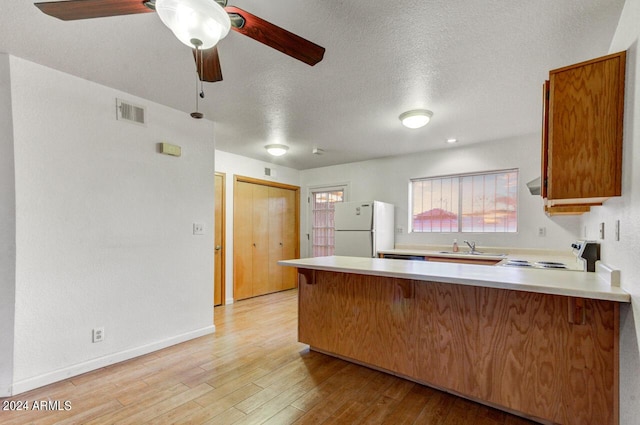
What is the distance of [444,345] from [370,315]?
23.2 inches

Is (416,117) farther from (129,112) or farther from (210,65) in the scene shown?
(129,112)

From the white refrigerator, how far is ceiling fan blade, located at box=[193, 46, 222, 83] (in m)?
3.07

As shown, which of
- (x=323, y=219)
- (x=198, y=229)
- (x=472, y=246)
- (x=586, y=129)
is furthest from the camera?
(x=323, y=219)

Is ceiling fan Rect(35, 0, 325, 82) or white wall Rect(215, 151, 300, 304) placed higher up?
ceiling fan Rect(35, 0, 325, 82)

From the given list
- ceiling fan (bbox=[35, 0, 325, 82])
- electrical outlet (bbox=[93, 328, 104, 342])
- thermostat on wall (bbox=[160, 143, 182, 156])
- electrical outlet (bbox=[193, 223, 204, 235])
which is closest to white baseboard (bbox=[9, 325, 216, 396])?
electrical outlet (bbox=[93, 328, 104, 342])

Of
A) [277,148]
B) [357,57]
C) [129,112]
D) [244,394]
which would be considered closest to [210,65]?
[357,57]

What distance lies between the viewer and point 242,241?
4.84 meters

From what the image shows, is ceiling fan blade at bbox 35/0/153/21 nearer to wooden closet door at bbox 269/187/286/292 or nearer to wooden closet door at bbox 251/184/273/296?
wooden closet door at bbox 251/184/273/296

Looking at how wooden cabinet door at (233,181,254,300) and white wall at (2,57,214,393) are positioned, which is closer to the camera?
white wall at (2,57,214,393)

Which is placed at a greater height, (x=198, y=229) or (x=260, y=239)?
(x=198, y=229)

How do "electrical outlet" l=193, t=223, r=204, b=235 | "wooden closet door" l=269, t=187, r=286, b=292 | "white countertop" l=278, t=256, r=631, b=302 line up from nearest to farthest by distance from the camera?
"white countertop" l=278, t=256, r=631, b=302 → "electrical outlet" l=193, t=223, r=204, b=235 → "wooden closet door" l=269, t=187, r=286, b=292

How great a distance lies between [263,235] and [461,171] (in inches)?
133

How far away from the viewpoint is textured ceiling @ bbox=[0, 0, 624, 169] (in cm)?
162

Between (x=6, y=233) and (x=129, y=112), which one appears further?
(x=129, y=112)
